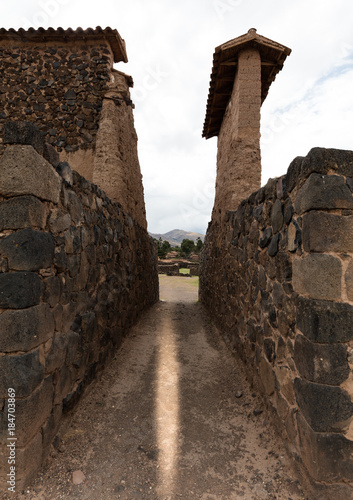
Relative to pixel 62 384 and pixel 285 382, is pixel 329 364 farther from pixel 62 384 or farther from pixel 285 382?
pixel 62 384

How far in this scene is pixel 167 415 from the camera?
9.99ft

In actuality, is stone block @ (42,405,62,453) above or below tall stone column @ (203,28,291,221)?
below

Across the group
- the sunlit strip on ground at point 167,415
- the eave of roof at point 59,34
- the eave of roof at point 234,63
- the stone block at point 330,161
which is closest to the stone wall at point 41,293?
the sunlit strip on ground at point 167,415

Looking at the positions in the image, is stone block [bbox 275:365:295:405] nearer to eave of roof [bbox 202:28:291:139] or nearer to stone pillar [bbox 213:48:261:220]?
stone pillar [bbox 213:48:261:220]

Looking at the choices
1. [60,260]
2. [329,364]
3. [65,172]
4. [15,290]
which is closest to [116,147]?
[65,172]

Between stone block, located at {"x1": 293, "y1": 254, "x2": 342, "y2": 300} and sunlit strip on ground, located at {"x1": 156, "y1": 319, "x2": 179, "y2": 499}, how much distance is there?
1.93m

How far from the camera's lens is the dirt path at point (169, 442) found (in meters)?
2.12

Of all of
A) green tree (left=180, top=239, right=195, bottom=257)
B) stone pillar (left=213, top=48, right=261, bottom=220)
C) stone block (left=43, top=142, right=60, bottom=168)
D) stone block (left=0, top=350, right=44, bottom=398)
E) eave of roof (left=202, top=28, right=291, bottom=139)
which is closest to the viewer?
stone block (left=0, top=350, right=44, bottom=398)

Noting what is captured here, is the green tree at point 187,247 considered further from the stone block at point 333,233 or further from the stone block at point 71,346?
the stone block at point 333,233

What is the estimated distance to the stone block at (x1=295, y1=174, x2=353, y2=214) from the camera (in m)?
1.99

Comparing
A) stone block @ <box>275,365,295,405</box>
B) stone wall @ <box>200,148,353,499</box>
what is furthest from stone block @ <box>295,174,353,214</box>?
stone block @ <box>275,365,295,405</box>

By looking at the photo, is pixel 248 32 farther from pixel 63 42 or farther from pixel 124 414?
pixel 124 414

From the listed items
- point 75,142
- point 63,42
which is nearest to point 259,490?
point 75,142

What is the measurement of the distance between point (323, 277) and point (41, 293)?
7.53 ft
